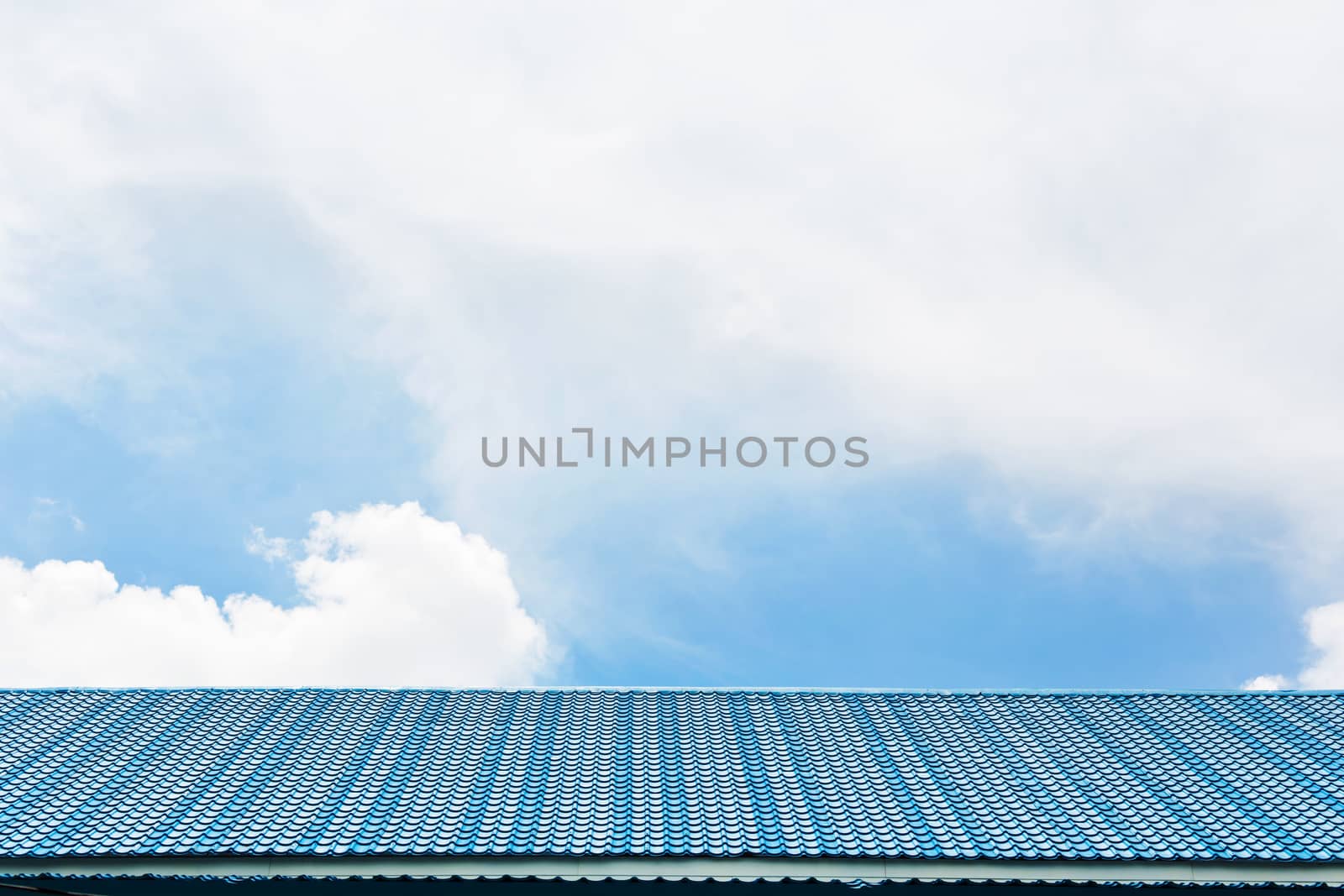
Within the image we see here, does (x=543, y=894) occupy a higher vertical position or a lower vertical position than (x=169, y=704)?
lower

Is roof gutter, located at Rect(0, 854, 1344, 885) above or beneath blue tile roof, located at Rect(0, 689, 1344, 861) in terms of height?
beneath

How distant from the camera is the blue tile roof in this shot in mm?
7879

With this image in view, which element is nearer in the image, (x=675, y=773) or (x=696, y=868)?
(x=696, y=868)

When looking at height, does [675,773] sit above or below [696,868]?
above

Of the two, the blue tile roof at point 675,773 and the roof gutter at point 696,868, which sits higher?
the blue tile roof at point 675,773

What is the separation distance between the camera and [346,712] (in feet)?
37.7

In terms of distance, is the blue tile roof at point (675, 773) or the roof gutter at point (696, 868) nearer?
the roof gutter at point (696, 868)

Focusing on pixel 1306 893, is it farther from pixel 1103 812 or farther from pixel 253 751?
pixel 253 751

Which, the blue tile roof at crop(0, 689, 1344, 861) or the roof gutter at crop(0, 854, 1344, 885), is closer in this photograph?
the roof gutter at crop(0, 854, 1344, 885)

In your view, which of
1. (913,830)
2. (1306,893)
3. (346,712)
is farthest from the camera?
(346,712)

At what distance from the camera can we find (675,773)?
9.53 meters

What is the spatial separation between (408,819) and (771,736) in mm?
3986

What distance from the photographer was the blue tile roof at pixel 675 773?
7.88 m

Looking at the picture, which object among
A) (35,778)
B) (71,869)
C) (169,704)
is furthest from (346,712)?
(71,869)
